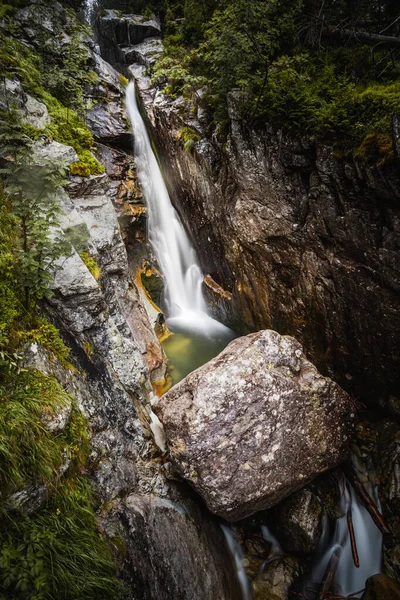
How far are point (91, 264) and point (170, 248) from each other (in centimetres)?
470

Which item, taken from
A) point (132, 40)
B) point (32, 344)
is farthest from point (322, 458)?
point (132, 40)

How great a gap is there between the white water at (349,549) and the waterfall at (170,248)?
5.28 metres

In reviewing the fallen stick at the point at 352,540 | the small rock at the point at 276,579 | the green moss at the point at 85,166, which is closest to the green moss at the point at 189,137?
the green moss at the point at 85,166

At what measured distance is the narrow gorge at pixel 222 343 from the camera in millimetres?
3168

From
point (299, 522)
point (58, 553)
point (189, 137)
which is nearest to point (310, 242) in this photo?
point (189, 137)

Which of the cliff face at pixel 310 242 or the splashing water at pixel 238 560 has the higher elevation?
the cliff face at pixel 310 242

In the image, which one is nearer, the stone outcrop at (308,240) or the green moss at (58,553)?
the green moss at (58,553)

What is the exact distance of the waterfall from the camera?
9.49 m

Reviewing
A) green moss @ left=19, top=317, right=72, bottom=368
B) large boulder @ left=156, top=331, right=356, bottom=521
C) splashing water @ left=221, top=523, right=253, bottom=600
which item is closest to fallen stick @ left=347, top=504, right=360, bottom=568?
large boulder @ left=156, top=331, right=356, bottom=521

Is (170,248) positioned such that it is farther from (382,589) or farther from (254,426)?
(382,589)

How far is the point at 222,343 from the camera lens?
862 cm

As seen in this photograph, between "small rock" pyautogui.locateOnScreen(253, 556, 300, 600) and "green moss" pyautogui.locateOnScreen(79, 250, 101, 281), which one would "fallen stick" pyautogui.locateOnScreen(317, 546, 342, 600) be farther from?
"green moss" pyautogui.locateOnScreen(79, 250, 101, 281)

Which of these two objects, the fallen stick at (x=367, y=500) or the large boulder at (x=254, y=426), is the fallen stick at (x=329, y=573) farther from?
the large boulder at (x=254, y=426)

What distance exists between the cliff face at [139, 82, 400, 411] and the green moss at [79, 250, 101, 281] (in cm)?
365
